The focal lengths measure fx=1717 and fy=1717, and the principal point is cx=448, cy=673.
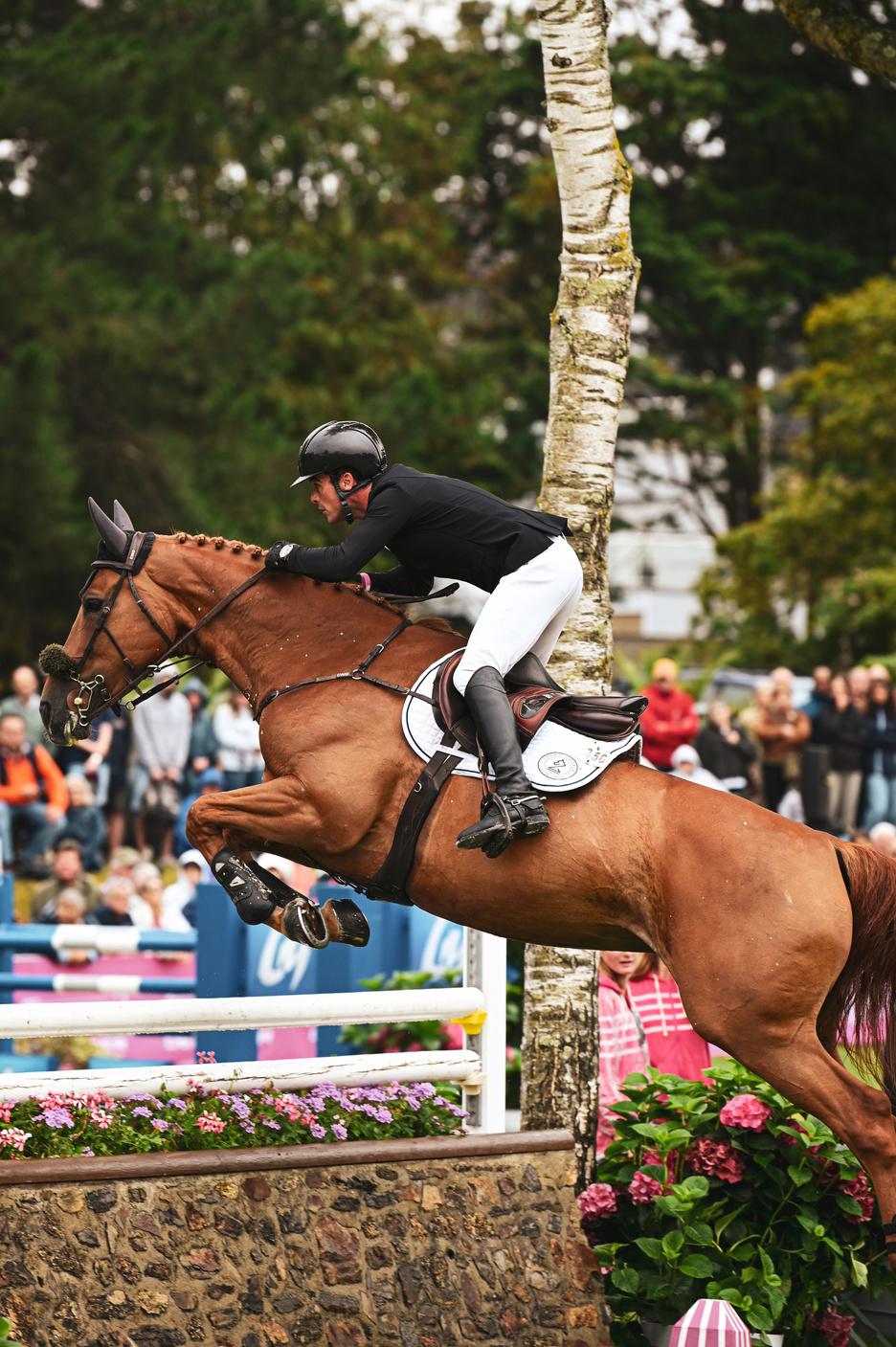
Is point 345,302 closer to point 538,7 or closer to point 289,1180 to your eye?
point 538,7

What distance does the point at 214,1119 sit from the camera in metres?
6.05

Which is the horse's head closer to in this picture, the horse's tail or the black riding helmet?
the black riding helmet

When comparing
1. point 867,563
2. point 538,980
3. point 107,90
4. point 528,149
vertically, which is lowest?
point 538,980

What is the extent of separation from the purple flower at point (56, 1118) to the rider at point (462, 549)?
6.25ft

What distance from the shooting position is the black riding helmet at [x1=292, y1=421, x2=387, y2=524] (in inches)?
236

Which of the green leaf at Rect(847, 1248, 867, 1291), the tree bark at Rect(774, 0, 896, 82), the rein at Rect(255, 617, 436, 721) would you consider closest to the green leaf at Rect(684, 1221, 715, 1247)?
the green leaf at Rect(847, 1248, 867, 1291)

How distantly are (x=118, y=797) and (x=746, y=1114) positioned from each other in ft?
34.4

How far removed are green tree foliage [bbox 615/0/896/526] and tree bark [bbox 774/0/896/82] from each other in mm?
24598

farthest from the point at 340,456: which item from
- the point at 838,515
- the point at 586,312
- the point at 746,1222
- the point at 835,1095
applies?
the point at 838,515

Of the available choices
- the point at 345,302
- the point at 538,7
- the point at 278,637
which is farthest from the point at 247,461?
the point at 278,637

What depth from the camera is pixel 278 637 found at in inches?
245

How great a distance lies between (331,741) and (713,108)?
3052cm

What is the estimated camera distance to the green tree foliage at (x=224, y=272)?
2336 centimetres

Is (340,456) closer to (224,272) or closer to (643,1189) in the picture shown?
(643,1189)
